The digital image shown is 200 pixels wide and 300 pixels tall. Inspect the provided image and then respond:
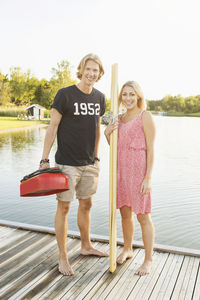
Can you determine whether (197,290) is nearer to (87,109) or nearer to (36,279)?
(36,279)

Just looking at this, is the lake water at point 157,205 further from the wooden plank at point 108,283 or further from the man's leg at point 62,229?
the man's leg at point 62,229

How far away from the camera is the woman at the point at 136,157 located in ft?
8.52

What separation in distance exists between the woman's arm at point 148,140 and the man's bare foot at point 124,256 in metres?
0.67

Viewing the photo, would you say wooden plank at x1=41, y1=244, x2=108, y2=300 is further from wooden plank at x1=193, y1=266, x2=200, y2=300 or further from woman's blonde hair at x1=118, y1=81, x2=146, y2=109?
woman's blonde hair at x1=118, y1=81, x2=146, y2=109

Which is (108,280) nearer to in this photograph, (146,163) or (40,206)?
(146,163)

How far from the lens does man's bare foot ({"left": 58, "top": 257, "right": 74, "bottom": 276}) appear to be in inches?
105

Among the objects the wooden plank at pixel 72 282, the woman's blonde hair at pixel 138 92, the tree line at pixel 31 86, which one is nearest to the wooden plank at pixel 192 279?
the wooden plank at pixel 72 282

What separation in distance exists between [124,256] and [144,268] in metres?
0.25

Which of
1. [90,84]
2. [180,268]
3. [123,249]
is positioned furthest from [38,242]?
[90,84]

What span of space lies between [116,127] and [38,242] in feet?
4.87

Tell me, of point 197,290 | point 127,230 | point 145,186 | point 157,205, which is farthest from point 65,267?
point 157,205

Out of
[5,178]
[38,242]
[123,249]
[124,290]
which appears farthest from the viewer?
[5,178]

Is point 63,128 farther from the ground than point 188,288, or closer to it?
farther from the ground

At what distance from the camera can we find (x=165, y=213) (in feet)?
19.3
